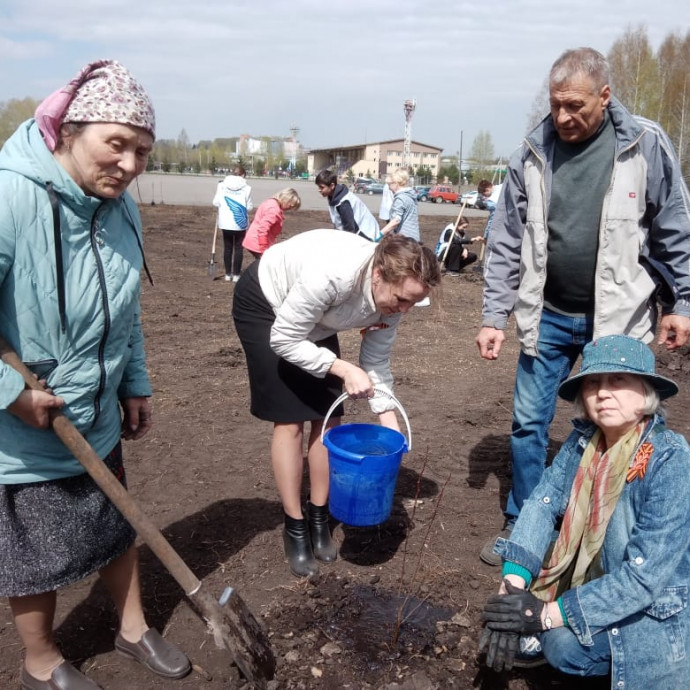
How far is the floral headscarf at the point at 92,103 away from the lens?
6.07 ft

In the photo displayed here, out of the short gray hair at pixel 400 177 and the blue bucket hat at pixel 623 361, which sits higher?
the short gray hair at pixel 400 177

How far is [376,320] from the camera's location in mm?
2881

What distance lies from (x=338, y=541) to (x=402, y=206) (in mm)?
7010

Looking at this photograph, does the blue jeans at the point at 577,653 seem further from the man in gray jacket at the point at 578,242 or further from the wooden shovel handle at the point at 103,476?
the wooden shovel handle at the point at 103,476

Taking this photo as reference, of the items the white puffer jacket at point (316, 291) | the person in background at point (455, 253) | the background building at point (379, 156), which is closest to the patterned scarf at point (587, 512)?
the white puffer jacket at point (316, 291)

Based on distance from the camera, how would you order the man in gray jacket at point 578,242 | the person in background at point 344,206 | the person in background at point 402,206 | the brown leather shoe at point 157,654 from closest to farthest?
the brown leather shoe at point 157,654 < the man in gray jacket at point 578,242 < the person in background at point 344,206 < the person in background at point 402,206

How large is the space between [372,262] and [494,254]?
32.6 inches

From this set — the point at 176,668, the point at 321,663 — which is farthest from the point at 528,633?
the point at 176,668

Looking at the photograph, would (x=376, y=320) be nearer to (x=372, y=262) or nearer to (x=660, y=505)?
(x=372, y=262)

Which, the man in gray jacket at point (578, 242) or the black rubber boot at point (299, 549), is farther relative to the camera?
the black rubber boot at point (299, 549)

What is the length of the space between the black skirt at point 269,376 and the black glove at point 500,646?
46.2 inches

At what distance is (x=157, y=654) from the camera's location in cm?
236

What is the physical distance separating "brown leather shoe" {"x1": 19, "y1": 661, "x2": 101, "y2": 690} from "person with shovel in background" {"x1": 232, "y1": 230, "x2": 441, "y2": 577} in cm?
99

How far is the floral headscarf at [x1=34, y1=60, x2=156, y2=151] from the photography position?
6.07 feet
